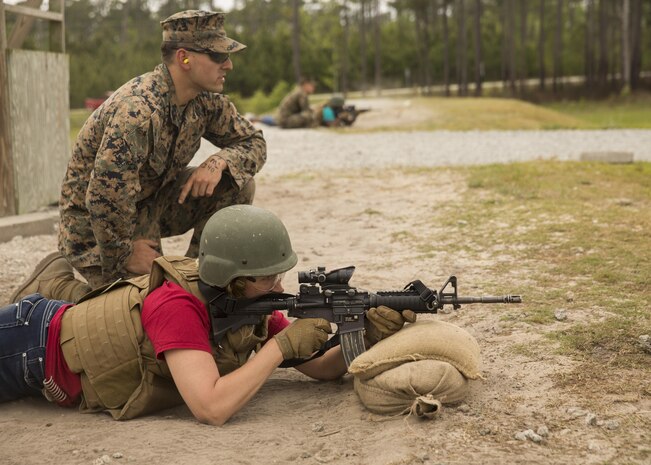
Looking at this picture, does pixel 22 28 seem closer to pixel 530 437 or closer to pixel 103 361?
pixel 103 361

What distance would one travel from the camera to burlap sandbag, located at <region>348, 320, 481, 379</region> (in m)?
4.08

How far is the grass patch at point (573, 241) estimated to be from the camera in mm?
5016

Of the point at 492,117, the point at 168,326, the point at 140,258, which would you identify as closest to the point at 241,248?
the point at 168,326

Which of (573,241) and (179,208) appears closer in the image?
(179,208)

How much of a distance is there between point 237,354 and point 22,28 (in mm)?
6579

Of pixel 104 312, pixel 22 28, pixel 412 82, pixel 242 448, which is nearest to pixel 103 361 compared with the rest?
pixel 104 312

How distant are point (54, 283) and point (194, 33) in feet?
5.67

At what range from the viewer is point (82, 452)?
3.75 m

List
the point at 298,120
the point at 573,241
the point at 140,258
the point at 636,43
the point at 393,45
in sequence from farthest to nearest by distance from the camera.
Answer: the point at 393,45
the point at 636,43
the point at 298,120
the point at 573,241
the point at 140,258

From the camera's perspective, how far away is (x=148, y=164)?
5477mm

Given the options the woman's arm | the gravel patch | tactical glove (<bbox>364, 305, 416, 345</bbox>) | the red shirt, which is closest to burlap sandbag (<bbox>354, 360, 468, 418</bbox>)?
tactical glove (<bbox>364, 305, 416, 345</bbox>)

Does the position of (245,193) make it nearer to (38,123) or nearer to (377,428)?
(377,428)

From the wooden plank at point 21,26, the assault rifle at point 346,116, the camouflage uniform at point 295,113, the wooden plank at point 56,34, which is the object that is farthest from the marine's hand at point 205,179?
the assault rifle at point 346,116

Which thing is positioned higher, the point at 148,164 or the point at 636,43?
the point at 636,43
